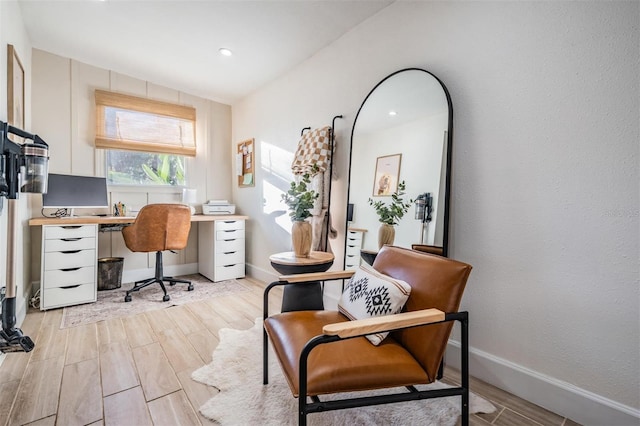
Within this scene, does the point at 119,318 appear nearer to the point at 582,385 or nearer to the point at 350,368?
the point at 350,368

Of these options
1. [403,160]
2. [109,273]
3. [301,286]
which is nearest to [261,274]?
[109,273]

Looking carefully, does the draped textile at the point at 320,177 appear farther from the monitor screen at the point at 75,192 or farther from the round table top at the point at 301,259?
the monitor screen at the point at 75,192

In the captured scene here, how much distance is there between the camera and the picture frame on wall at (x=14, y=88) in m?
1.93

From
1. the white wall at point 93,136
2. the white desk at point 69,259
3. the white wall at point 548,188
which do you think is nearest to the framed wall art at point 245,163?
the white wall at point 93,136

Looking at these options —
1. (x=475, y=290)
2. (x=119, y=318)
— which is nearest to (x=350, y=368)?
(x=475, y=290)

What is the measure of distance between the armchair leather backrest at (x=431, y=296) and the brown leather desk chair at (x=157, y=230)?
2.44m

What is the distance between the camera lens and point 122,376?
62.9 inches

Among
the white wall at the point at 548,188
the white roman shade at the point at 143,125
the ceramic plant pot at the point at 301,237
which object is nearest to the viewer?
the white wall at the point at 548,188

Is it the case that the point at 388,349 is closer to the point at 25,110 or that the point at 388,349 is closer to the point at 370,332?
the point at 370,332

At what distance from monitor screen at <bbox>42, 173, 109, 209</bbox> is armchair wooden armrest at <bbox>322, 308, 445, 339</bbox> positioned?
10.2 feet

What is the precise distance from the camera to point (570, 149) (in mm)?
1318

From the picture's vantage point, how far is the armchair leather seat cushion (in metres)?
0.98

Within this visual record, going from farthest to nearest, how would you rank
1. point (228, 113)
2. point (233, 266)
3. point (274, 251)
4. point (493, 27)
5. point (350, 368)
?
point (228, 113) < point (233, 266) < point (274, 251) < point (493, 27) < point (350, 368)

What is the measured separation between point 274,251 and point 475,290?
2.22m
